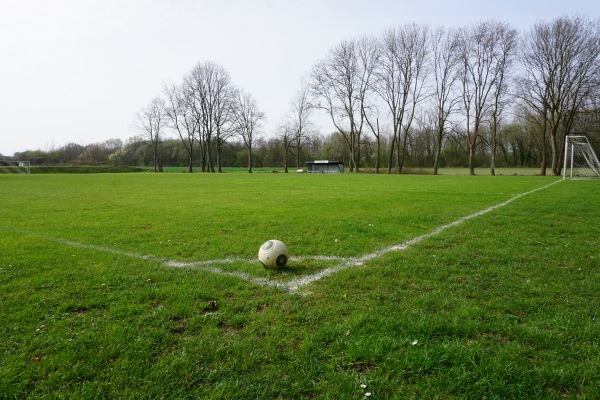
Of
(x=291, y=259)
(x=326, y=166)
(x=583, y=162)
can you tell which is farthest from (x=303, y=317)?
(x=326, y=166)

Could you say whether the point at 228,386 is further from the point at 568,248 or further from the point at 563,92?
the point at 563,92

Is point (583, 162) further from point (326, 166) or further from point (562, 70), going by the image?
point (326, 166)

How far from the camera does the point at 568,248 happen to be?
620cm

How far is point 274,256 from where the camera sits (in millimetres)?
5070

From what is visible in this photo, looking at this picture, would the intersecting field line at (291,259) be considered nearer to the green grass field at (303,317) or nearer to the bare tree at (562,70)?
the green grass field at (303,317)

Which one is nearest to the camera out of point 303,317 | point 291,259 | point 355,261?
point 303,317

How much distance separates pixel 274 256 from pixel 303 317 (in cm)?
161

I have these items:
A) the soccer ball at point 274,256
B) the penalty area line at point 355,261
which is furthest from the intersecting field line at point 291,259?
the soccer ball at point 274,256

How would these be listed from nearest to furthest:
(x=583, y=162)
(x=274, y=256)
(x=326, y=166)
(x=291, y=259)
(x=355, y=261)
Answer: (x=274, y=256) < (x=355, y=261) < (x=291, y=259) < (x=583, y=162) < (x=326, y=166)

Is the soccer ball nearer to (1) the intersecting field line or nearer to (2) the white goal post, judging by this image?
(1) the intersecting field line

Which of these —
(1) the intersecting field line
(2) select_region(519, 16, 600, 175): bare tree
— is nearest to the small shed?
(2) select_region(519, 16, 600, 175): bare tree

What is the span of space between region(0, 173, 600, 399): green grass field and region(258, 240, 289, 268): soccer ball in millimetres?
130

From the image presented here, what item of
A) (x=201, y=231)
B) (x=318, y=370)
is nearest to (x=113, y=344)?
(x=318, y=370)

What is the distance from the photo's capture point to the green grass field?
2.54 meters
